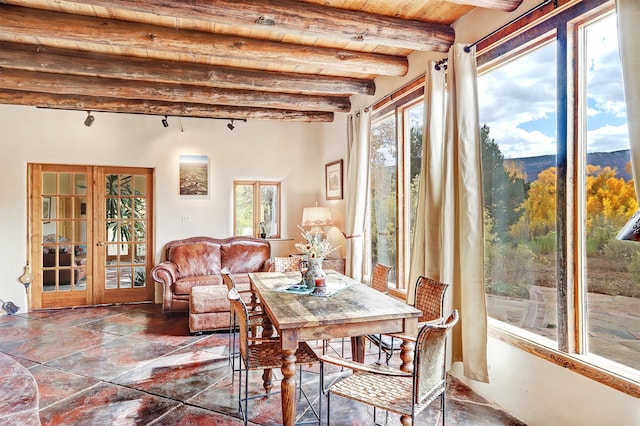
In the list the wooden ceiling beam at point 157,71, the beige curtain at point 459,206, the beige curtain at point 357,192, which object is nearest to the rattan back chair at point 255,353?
the beige curtain at point 459,206

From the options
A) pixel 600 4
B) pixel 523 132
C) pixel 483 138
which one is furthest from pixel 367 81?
pixel 600 4

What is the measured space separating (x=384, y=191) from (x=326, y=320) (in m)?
2.65

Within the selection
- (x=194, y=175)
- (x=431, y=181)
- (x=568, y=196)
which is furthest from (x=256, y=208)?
(x=568, y=196)

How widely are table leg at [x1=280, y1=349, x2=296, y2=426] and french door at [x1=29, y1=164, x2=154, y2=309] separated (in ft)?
14.1

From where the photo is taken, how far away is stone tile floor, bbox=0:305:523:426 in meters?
2.46

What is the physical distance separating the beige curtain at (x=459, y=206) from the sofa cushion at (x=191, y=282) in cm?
293

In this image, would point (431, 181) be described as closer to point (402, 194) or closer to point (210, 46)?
point (402, 194)

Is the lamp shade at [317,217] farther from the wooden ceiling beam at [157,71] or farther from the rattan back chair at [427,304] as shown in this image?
the rattan back chair at [427,304]

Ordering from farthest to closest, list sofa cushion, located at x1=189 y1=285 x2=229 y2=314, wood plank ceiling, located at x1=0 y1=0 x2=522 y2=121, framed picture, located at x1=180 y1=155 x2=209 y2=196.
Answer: framed picture, located at x1=180 y1=155 x2=209 y2=196
sofa cushion, located at x1=189 y1=285 x2=229 y2=314
wood plank ceiling, located at x1=0 y1=0 x2=522 y2=121

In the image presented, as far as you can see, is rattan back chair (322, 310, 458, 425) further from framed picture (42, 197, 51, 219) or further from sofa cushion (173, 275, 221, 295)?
framed picture (42, 197, 51, 219)

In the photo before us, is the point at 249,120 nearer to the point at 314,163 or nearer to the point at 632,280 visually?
the point at 314,163

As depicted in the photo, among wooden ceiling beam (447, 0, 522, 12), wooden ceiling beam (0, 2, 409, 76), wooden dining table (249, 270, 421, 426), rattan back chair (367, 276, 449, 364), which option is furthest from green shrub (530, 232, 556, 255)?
wooden ceiling beam (0, 2, 409, 76)

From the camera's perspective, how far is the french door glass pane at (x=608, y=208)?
1.93 meters

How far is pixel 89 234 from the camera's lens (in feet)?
17.8
